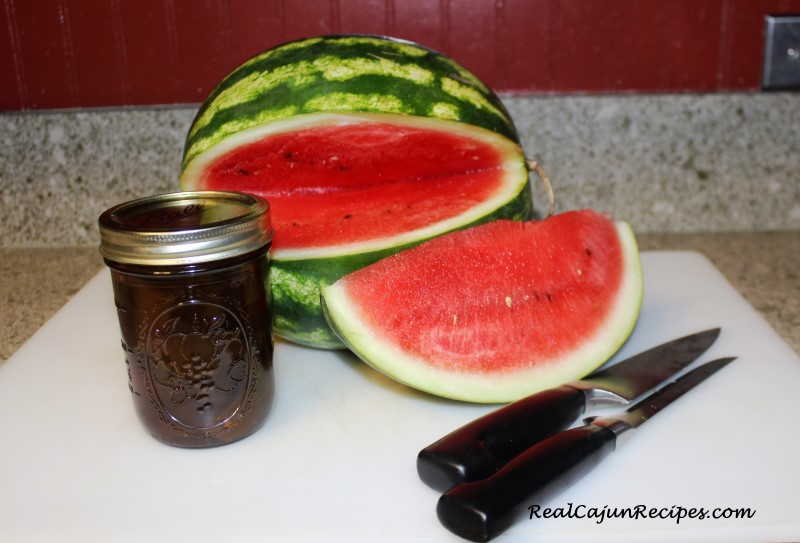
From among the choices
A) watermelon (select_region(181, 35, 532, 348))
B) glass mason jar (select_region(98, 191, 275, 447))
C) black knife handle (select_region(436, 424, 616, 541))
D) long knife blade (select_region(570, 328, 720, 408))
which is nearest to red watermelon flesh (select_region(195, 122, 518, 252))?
watermelon (select_region(181, 35, 532, 348))

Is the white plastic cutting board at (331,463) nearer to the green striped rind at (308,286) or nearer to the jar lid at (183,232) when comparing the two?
the green striped rind at (308,286)

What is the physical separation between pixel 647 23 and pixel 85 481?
1.41m

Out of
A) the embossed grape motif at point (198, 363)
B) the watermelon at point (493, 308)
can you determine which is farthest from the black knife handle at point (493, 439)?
the embossed grape motif at point (198, 363)

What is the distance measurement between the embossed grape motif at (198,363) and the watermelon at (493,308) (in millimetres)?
160

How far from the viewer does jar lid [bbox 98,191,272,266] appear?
2.89 feet

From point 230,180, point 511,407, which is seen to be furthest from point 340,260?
point 511,407

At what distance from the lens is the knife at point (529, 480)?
0.78m

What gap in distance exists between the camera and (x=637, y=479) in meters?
0.92

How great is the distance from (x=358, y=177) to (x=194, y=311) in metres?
0.42

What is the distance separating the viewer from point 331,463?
96 centimetres

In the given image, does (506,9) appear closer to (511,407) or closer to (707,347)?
(707,347)

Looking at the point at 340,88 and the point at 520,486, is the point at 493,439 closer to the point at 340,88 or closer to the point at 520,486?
the point at 520,486

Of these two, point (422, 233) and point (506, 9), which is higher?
point (506, 9)

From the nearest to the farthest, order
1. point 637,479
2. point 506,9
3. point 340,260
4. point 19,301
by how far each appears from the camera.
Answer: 1. point 637,479
2. point 340,260
3. point 19,301
4. point 506,9
